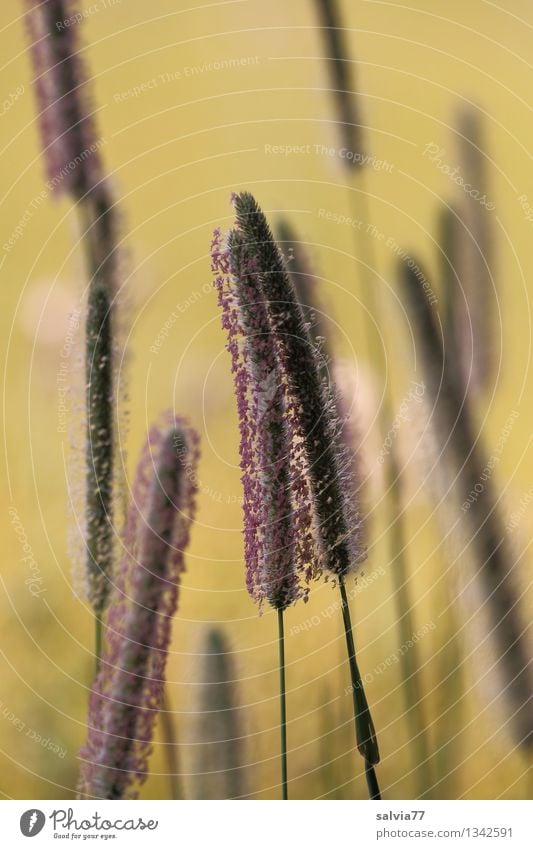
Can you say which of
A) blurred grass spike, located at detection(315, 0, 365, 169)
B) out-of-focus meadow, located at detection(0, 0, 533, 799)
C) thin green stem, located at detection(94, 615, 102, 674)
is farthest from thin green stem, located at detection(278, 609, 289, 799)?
blurred grass spike, located at detection(315, 0, 365, 169)

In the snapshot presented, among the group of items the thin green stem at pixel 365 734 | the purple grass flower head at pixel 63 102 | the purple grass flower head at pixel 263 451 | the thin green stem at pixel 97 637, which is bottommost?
the thin green stem at pixel 365 734

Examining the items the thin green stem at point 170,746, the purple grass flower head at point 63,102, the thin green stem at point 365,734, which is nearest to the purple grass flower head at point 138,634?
the thin green stem at point 170,746

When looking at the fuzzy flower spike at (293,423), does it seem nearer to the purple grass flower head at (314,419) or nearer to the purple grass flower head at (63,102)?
the purple grass flower head at (314,419)

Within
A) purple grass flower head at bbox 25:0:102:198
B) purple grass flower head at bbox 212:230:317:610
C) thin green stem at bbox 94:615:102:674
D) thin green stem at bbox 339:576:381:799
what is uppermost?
purple grass flower head at bbox 25:0:102:198

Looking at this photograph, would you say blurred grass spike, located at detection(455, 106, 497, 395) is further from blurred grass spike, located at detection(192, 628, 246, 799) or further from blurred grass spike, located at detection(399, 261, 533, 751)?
blurred grass spike, located at detection(192, 628, 246, 799)

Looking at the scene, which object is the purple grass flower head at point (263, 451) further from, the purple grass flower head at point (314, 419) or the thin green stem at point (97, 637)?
the thin green stem at point (97, 637)

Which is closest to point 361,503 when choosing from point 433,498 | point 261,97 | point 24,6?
point 433,498

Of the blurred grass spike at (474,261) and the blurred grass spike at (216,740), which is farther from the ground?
the blurred grass spike at (474,261)
